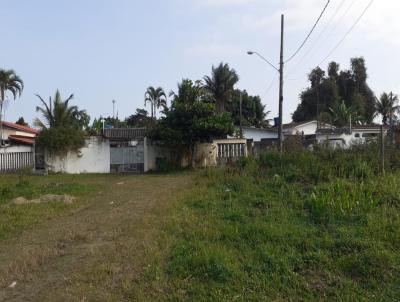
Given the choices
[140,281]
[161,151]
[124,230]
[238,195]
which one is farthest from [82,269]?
[161,151]

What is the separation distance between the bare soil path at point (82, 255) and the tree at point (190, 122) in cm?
1244

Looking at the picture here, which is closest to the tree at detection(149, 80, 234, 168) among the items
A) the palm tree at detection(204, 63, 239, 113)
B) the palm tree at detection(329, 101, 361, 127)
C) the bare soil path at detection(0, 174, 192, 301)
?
the bare soil path at detection(0, 174, 192, 301)

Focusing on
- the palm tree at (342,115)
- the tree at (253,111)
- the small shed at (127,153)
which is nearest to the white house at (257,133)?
the palm tree at (342,115)

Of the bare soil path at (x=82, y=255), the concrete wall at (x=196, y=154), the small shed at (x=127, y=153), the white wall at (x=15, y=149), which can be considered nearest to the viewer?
the bare soil path at (x=82, y=255)

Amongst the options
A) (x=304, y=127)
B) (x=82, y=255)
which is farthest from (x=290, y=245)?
(x=304, y=127)

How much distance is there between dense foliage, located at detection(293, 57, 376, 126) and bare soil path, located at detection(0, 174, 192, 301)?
154 feet

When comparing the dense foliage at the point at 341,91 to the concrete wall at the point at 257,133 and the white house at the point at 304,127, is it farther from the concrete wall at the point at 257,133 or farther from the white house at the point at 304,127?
the concrete wall at the point at 257,133

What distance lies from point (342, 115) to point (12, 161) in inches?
1384

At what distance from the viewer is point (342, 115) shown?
46.1 metres

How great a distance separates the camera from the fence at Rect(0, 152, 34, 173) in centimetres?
2342

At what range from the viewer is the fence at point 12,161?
2342 centimetres

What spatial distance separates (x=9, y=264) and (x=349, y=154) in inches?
355

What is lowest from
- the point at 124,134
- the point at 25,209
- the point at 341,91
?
the point at 25,209

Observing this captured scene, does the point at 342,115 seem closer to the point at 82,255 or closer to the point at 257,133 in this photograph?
the point at 257,133
